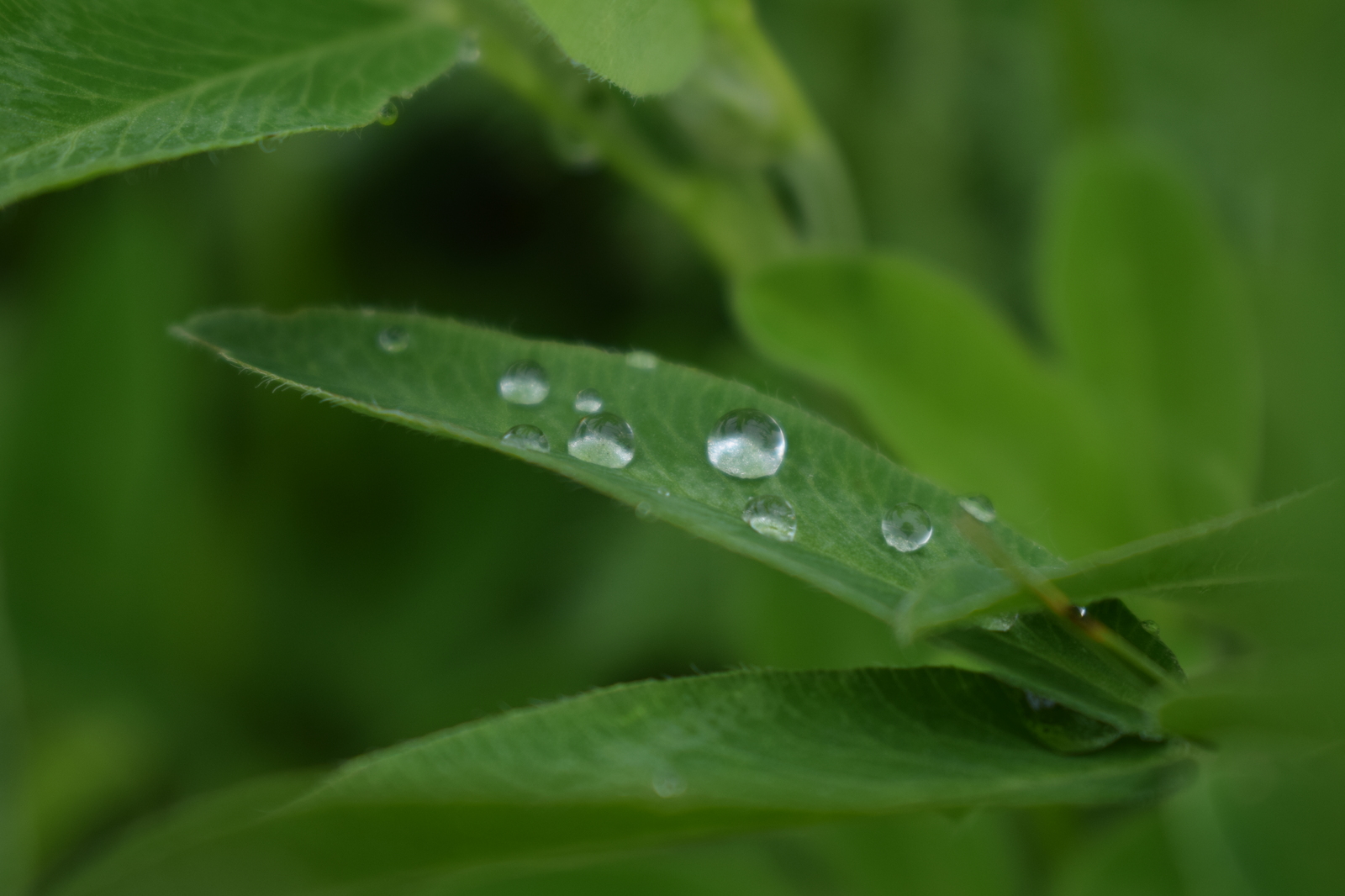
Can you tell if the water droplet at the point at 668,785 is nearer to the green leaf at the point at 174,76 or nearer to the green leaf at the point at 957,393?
the green leaf at the point at 174,76

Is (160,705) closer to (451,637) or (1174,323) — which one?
(451,637)

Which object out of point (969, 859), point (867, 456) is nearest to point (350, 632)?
point (969, 859)

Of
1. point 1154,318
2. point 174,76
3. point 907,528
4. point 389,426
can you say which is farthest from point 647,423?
point 389,426

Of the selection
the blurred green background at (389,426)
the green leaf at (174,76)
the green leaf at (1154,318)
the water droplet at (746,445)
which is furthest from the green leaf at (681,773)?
the blurred green background at (389,426)

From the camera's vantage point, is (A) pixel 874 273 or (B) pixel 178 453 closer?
(A) pixel 874 273

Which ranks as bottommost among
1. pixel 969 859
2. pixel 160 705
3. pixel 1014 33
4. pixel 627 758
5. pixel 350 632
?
pixel 627 758

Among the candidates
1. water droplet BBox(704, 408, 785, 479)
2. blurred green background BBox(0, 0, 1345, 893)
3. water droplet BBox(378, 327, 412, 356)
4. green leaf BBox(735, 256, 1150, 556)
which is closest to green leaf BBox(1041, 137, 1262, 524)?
green leaf BBox(735, 256, 1150, 556)
